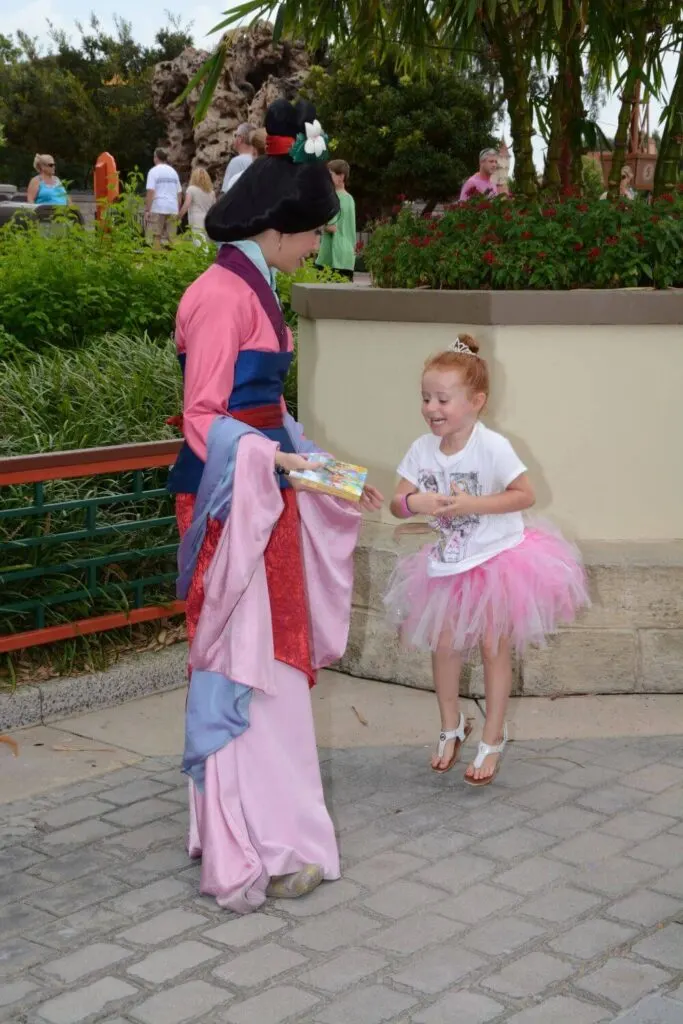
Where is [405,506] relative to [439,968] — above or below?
above

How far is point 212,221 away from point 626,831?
2.27m

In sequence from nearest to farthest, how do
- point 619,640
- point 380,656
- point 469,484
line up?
point 469,484 < point 619,640 < point 380,656

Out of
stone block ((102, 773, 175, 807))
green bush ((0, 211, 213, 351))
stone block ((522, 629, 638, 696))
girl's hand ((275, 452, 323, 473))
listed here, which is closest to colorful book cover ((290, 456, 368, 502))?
girl's hand ((275, 452, 323, 473))

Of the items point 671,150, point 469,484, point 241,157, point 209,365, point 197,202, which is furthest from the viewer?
point 197,202

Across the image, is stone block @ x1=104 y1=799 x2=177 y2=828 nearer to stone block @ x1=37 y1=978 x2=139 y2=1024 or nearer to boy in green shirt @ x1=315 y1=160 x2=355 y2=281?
stone block @ x1=37 y1=978 x2=139 y2=1024

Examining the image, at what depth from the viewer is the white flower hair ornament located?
12.4ft

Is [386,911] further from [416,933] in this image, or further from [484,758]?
[484,758]

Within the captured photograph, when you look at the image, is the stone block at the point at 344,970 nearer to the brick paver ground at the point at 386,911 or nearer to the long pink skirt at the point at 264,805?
the brick paver ground at the point at 386,911

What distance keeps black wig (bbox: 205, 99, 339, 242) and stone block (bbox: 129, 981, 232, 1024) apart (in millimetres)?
2002

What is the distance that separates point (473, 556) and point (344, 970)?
1.62 meters

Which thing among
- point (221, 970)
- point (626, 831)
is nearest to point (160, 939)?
point (221, 970)

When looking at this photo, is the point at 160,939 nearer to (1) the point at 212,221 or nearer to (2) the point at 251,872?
(2) the point at 251,872

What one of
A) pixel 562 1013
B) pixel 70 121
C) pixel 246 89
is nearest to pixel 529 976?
pixel 562 1013

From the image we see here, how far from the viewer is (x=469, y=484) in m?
4.57
